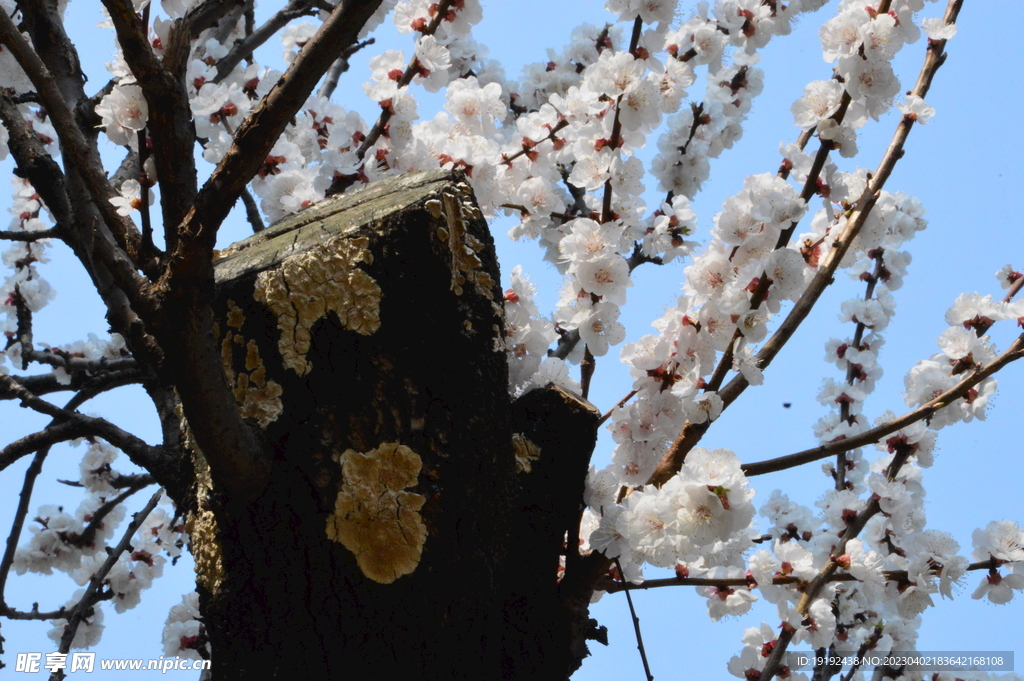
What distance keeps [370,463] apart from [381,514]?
0.25 ft

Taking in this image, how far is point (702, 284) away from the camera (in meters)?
1.53

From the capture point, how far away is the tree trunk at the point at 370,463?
1034 millimetres

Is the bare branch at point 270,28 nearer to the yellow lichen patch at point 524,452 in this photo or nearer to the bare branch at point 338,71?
the bare branch at point 338,71

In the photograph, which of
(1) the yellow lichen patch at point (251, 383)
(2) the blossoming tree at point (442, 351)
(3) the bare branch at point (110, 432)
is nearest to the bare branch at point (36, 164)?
(2) the blossoming tree at point (442, 351)

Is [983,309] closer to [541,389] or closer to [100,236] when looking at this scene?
[541,389]

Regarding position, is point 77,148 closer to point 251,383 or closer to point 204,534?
point 251,383

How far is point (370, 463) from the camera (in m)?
1.05

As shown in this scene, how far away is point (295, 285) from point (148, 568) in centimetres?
317

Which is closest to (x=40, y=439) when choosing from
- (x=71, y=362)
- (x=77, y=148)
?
(x=77, y=148)

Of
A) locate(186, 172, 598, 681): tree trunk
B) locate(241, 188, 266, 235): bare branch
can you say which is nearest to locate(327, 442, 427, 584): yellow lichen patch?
locate(186, 172, 598, 681): tree trunk

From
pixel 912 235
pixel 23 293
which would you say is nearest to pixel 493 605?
pixel 912 235

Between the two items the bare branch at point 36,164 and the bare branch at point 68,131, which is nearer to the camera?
the bare branch at point 68,131

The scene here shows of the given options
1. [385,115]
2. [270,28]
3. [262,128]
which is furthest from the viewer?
[270,28]

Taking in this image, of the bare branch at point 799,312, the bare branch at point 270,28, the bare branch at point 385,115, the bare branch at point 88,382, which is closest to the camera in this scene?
the bare branch at point 799,312
